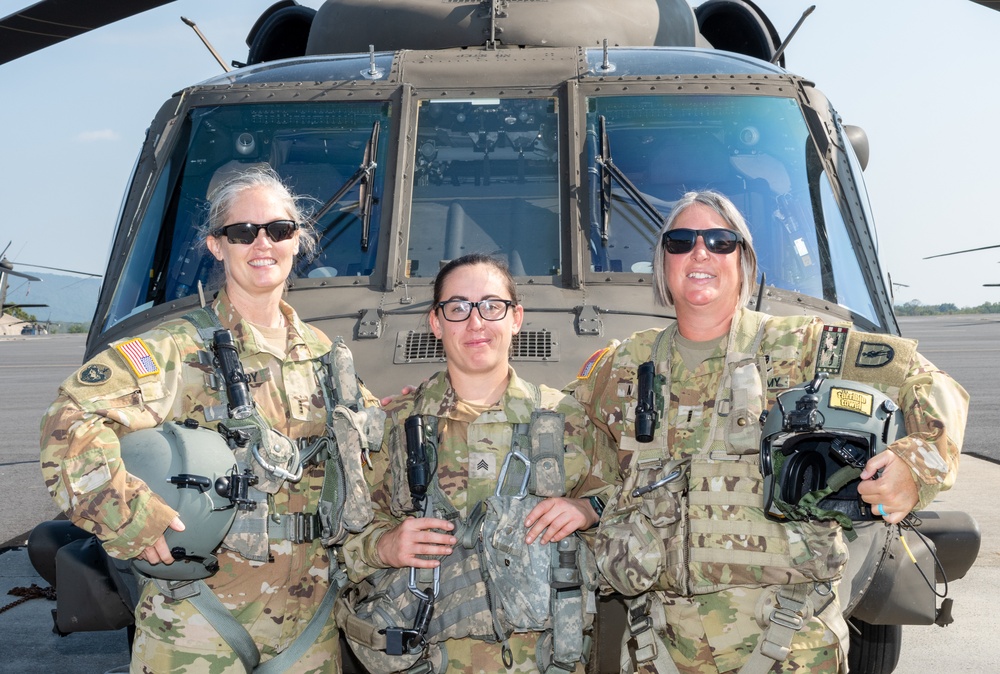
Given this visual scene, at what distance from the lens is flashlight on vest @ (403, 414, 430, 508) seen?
8.48 feet

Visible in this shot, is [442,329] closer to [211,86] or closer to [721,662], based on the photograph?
[721,662]

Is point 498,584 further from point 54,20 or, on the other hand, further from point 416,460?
point 54,20

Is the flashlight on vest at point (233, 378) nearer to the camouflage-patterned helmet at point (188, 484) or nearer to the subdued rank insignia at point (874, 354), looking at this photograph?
the camouflage-patterned helmet at point (188, 484)

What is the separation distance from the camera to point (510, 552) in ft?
8.40

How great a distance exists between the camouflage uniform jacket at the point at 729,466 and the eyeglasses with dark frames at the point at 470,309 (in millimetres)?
383

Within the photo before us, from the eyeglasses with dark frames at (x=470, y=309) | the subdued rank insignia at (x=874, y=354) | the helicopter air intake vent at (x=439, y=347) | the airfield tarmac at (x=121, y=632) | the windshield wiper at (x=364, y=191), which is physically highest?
the windshield wiper at (x=364, y=191)

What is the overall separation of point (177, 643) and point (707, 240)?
158 cm

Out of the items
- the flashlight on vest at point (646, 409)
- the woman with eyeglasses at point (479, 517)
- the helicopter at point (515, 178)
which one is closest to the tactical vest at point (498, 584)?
the woman with eyeglasses at point (479, 517)

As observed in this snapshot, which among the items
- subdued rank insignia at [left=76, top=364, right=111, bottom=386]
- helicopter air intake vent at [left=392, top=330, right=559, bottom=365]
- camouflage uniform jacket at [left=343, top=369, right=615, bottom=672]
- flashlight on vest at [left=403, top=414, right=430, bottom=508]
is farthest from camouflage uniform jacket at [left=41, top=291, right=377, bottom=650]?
helicopter air intake vent at [left=392, top=330, right=559, bottom=365]

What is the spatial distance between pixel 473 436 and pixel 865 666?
195 centimetres

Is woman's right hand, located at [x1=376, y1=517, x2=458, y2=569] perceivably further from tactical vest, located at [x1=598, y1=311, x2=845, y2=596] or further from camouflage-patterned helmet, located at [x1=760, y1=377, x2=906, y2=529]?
camouflage-patterned helmet, located at [x1=760, y1=377, x2=906, y2=529]

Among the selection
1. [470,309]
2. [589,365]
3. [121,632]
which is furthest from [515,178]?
[121,632]

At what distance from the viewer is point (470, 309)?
2623 mm

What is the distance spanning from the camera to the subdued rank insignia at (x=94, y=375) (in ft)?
8.16
